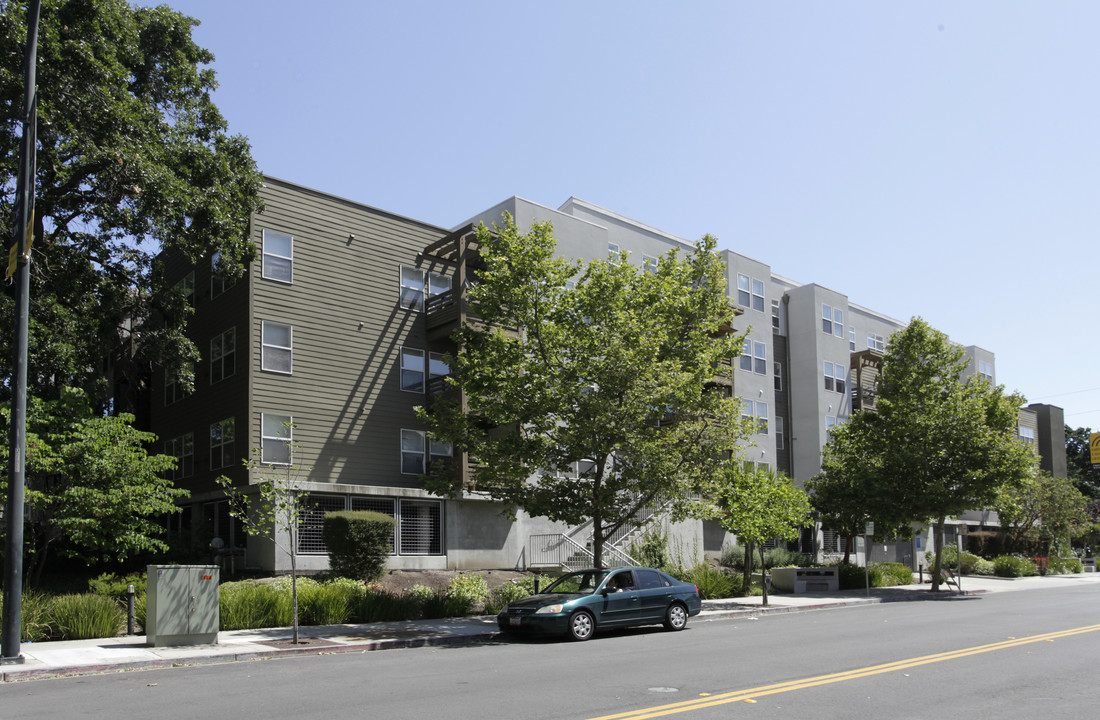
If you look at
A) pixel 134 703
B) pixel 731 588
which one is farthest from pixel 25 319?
pixel 731 588

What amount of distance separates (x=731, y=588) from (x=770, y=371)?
1825 cm

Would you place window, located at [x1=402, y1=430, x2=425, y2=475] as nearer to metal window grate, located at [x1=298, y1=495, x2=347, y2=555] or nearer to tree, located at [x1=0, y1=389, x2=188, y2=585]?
metal window grate, located at [x1=298, y1=495, x2=347, y2=555]

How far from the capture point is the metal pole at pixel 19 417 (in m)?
13.0

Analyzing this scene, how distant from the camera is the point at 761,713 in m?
8.98

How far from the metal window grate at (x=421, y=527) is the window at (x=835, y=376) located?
2501 cm

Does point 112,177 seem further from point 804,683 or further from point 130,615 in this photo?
point 804,683

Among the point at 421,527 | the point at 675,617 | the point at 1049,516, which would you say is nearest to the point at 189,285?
the point at 421,527

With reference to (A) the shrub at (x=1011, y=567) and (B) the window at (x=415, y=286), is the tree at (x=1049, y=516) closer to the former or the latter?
(A) the shrub at (x=1011, y=567)

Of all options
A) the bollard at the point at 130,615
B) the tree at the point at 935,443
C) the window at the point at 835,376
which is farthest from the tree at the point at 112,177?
the window at the point at 835,376

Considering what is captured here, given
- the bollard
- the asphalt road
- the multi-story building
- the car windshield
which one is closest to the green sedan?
the car windshield

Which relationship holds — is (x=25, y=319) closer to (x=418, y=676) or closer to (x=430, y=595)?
(x=418, y=676)

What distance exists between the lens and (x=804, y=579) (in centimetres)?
3059

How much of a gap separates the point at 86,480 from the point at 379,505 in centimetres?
949

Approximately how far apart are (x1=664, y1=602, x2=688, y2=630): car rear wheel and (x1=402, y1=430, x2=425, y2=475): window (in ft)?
39.9
